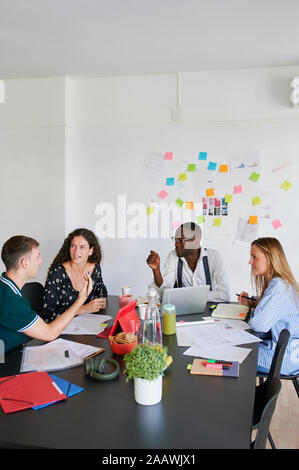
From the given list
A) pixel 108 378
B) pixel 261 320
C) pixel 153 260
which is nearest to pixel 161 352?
pixel 108 378

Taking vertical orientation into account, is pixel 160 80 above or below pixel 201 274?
above

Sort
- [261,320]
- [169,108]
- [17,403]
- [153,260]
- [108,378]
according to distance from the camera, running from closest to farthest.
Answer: [17,403] → [108,378] → [261,320] → [153,260] → [169,108]

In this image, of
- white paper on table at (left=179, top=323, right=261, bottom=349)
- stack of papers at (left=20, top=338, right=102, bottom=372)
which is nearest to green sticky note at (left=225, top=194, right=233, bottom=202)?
white paper on table at (left=179, top=323, right=261, bottom=349)

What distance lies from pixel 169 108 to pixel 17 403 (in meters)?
3.10

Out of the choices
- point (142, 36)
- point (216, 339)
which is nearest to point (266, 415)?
point (216, 339)

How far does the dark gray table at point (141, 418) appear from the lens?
3.23 ft

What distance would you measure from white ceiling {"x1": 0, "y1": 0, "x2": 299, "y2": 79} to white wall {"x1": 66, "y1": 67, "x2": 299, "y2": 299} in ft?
0.54

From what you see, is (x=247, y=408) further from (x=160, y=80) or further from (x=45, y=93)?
(x=45, y=93)

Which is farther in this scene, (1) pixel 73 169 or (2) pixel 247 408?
(1) pixel 73 169

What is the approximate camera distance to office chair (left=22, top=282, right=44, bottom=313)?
252 centimetres

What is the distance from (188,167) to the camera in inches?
145

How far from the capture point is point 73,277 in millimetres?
2475

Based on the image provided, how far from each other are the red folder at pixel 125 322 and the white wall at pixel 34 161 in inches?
86.5

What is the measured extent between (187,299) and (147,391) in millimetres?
998
